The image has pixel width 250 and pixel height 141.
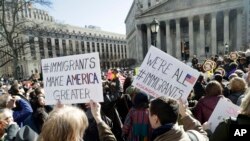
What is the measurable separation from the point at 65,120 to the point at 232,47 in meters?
48.4

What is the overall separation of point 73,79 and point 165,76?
4.83 ft

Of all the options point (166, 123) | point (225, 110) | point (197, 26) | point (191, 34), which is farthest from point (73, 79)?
point (197, 26)

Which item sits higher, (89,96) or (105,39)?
(105,39)

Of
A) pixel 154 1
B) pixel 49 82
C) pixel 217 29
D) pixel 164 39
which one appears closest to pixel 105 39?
pixel 154 1

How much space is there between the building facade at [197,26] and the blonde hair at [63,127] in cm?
4190

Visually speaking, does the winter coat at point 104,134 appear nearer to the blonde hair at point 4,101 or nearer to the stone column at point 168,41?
the blonde hair at point 4,101

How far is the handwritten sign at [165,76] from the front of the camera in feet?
13.1

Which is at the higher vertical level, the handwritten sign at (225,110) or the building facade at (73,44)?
the building facade at (73,44)

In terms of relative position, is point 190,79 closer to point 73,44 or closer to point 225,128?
point 225,128

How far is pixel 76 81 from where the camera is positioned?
13.2 ft

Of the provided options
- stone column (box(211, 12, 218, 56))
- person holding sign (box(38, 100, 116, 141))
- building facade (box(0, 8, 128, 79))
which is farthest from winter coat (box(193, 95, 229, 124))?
building facade (box(0, 8, 128, 79))

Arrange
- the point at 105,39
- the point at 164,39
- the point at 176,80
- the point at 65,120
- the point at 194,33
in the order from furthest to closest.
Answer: the point at 105,39 → the point at 164,39 → the point at 194,33 → the point at 176,80 → the point at 65,120

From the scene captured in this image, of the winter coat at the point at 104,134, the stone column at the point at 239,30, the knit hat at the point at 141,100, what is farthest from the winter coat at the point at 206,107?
the stone column at the point at 239,30

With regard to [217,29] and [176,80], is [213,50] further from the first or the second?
[176,80]
